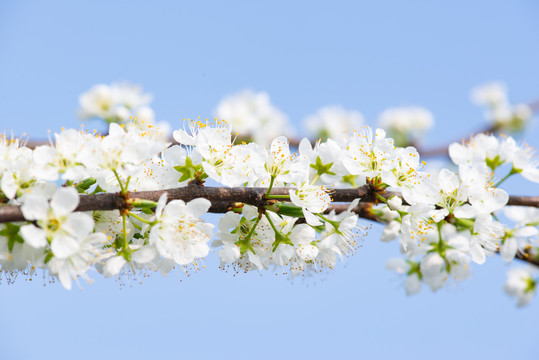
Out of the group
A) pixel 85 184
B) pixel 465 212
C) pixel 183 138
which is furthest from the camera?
pixel 465 212

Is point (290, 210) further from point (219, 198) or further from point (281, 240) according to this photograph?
point (219, 198)

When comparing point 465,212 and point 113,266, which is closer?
point 113,266

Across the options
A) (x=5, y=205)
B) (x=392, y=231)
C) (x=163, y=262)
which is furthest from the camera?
(x=392, y=231)

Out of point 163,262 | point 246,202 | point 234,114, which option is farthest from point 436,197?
point 234,114

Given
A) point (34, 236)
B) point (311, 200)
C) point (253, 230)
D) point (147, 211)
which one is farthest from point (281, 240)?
point (34, 236)

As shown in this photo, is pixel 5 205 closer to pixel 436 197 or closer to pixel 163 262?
pixel 163 262

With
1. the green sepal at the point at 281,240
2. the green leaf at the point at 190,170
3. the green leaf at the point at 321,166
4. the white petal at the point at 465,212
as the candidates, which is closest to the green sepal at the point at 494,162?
the white petal at the point at 465,212

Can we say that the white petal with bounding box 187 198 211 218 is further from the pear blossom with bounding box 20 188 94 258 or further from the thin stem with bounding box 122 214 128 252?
the pear blossom with bounding box 20 188 94 258

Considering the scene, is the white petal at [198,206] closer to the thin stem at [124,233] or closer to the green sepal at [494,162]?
the thin stem at [124,233]

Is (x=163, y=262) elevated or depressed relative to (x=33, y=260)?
elevated
